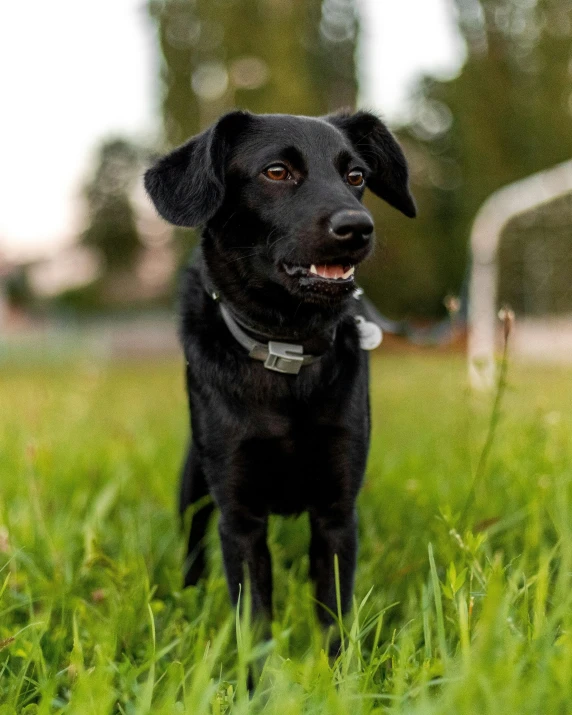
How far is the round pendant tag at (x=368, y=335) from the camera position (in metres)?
2.46

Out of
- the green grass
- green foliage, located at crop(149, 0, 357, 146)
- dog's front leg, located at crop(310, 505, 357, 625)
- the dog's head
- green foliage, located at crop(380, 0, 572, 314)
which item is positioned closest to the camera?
the green grass

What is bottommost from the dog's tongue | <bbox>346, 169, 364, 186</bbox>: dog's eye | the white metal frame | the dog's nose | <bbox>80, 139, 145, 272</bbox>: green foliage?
<bbox>80, 139, 145, 272</bbox>: green foliage

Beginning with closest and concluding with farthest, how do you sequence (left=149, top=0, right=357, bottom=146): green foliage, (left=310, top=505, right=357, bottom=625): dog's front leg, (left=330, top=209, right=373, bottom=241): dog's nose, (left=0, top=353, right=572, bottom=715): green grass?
(left=0, top=353, right=572, bottom=715): green grass, (left=330, top=209, right=373, bottom=241): dog's nose, (left=310, top=505, right=357, bottom=625): dog's front leg, (left=149, top=0, right=357, bottom=146): green foliage

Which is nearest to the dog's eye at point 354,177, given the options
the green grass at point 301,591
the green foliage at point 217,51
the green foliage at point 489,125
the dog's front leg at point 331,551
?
the green grass at point 301,591

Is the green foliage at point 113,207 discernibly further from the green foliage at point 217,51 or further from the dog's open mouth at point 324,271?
the dog's open mouth at point 324,271

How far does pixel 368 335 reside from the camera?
2490mm

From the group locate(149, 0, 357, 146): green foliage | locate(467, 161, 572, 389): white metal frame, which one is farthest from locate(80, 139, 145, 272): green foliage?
locate(467, 161, 572, 389): white metal frame

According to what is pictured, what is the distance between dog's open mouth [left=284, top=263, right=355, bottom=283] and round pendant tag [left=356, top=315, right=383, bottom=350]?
30 centimetres

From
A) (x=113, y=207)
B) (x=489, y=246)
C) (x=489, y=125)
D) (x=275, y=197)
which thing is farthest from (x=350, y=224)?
(x=113, y=207)

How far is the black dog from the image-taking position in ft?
7.29

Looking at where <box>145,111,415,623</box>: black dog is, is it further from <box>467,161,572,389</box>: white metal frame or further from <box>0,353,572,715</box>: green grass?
<box>467,161,572,389</box>: white metal frame

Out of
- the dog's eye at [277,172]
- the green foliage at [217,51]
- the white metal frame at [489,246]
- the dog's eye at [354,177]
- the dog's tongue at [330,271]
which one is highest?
the green foliage at [217,51]

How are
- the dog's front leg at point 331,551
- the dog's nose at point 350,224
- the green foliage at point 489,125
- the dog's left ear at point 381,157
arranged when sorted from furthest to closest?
the green foliage at point 489,125
the dog's left ear at point 381,157
the dog's front leg at point 331,551
the dog's nose at point 350,224

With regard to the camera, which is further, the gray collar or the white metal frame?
the white metal frame
